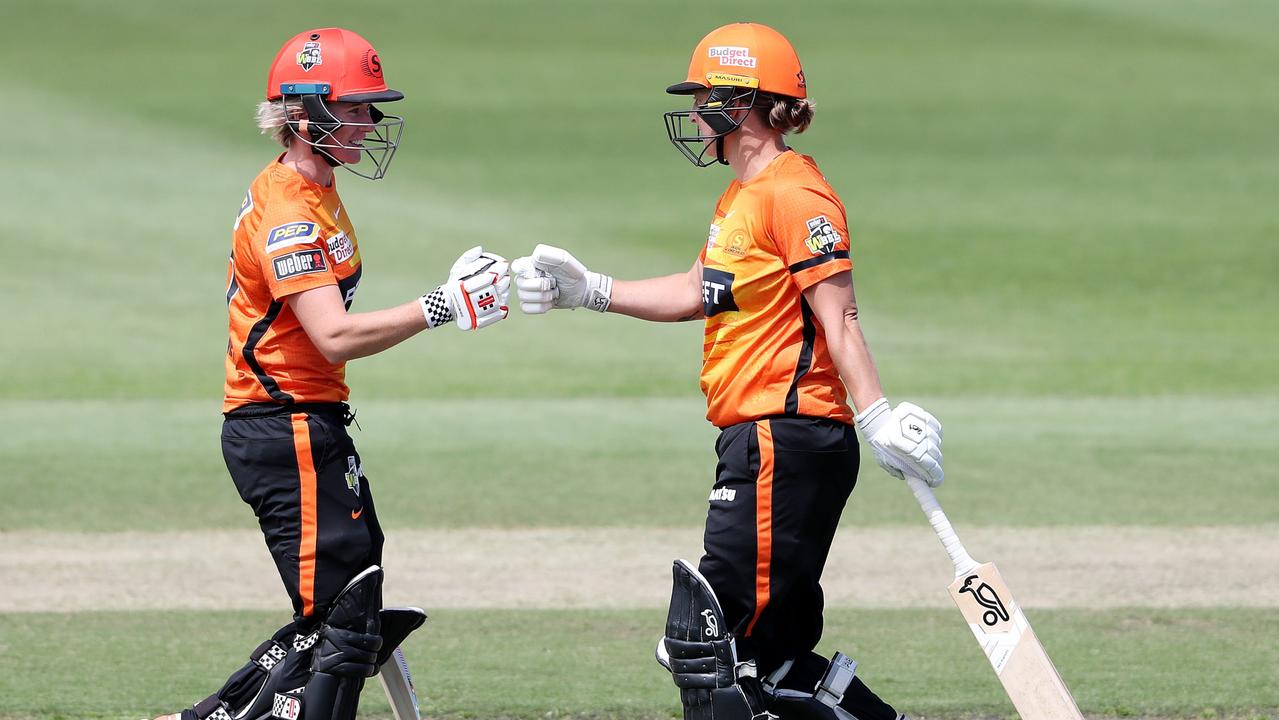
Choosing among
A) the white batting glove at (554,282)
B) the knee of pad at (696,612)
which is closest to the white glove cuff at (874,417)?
the knee of pad at (696,612)

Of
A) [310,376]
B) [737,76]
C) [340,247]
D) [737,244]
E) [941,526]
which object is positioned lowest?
[941,526]

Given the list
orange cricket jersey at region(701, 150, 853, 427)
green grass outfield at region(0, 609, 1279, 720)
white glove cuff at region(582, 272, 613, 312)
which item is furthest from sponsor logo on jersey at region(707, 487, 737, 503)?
green grass outfield at region(0, 609, 1279, 720)

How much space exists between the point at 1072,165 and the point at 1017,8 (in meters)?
11.6

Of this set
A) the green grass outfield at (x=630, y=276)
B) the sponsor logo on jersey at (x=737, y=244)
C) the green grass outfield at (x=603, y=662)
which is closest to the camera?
the sponsor logo on jersey at (x=737, y=244)

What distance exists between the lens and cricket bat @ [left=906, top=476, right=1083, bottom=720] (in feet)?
15.7

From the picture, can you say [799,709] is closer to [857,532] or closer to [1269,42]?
[857,532]

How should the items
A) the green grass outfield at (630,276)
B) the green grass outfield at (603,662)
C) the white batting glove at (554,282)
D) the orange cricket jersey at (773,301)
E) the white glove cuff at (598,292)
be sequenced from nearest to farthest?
the orange cricket jersey at (773,301), the white batting glove at (554,282), the white glove cuff at (598,292), the green grass outfield at (603,662), the green grass outfield at (630,276)

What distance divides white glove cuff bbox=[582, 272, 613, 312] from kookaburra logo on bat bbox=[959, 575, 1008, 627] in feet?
4.98

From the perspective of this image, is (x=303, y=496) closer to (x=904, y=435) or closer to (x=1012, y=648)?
(x=904, y=435)

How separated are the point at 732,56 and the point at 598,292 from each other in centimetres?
93

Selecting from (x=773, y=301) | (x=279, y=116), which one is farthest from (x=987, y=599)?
(x=279, y=116)

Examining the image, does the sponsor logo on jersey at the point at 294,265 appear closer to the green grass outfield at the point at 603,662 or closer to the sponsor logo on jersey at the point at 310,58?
the sponsor logo on jersey at the point at 310,58

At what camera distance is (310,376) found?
16.7ft

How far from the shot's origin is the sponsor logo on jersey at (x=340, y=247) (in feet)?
16.7
